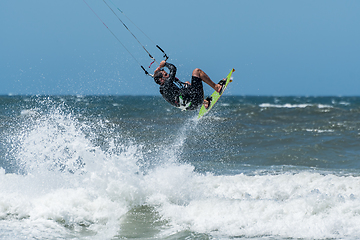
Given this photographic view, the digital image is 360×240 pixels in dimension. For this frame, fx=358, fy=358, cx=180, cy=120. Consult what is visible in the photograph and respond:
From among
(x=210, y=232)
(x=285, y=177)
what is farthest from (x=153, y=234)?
(x=285, y=177)

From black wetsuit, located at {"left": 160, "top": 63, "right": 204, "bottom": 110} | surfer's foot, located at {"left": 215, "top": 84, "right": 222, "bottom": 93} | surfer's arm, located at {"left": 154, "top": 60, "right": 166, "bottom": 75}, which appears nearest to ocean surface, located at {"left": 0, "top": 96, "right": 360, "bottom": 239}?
black wetsuit, located at {"left": 160, "top": 63, "right": 204, "bottom": 110}

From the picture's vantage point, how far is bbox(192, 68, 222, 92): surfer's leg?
28.2 ft

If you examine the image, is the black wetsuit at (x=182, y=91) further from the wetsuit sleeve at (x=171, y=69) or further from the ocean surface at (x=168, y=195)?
the ocean surface at (x=168, y=195)

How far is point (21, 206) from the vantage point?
20.6ft

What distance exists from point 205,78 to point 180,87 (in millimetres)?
648

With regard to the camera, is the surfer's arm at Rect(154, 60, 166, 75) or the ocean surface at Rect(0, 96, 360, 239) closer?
A: the ocean surface at Rect(0, 96, 360, 239)

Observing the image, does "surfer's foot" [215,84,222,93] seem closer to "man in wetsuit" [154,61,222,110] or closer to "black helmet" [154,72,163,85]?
"man in wetsuit" [154,61,222,110]

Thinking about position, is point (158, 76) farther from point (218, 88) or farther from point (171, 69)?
point (218, 88)

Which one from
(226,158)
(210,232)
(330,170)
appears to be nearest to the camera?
(210,232)

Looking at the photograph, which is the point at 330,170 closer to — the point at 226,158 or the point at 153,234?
the point at 226,158

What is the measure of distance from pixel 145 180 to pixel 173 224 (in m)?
1.80

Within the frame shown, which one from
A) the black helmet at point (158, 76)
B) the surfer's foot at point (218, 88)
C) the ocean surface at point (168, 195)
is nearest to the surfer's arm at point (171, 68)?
the black helmet at point (158, 76)

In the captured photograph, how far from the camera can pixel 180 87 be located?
8.69 meters

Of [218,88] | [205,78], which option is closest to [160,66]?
[205,78]
